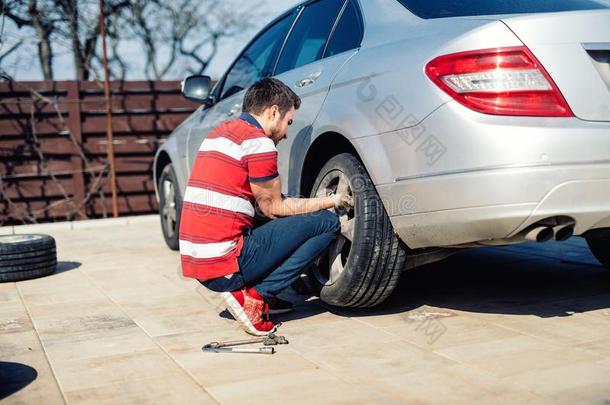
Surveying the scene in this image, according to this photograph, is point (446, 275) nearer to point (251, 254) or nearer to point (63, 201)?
point (251, 254)

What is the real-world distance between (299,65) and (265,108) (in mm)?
868

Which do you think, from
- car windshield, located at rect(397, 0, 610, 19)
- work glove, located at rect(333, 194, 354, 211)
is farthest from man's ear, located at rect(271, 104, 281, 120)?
car windshield, located at rect(397, 0, 610, 19)

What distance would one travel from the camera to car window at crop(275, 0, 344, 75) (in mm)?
3824

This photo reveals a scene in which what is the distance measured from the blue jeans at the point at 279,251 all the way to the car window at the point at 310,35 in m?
1.03

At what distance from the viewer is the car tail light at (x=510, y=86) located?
2.63 metres

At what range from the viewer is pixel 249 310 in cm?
319

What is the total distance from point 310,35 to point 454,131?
160 cm

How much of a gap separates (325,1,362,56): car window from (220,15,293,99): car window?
30.0 inches

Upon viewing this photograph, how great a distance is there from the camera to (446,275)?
14.5ft

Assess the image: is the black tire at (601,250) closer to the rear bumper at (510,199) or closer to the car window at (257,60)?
the rear bumper at (510,199)

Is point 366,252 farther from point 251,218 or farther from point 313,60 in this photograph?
point 313,60

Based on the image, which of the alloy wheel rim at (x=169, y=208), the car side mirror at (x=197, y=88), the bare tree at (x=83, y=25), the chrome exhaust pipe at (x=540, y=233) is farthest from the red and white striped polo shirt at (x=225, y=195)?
the bare tree at (x=83, y=25)

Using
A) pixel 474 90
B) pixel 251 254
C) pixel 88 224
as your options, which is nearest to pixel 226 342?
pixel 251 254

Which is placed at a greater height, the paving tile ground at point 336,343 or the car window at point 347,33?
the car window at point 347,33
